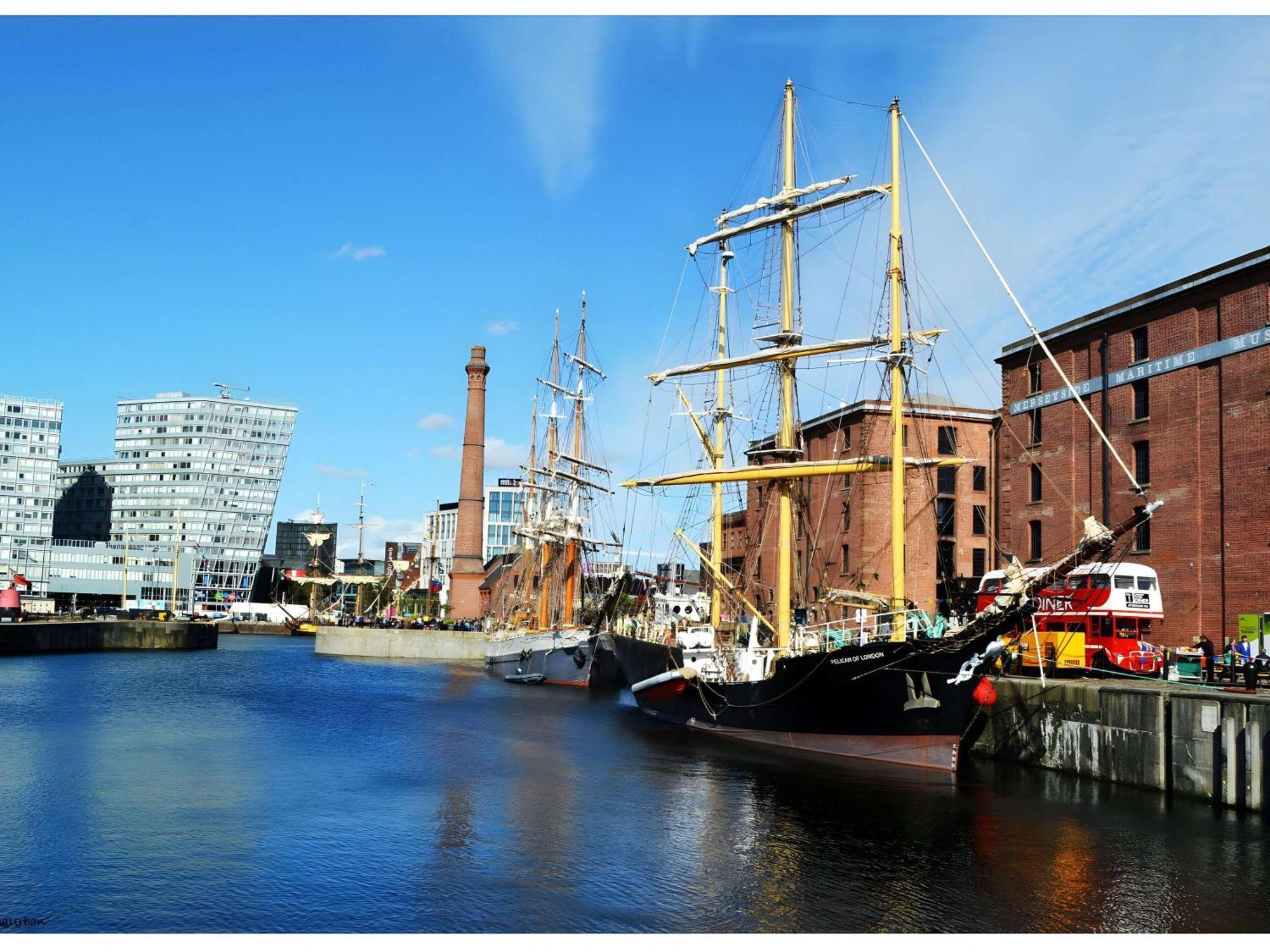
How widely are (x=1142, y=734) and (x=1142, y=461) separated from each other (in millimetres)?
19622

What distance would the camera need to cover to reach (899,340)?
37312 millimetres

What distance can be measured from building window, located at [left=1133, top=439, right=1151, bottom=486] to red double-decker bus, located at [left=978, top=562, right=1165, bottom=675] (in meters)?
6.59

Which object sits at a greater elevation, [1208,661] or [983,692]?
[1208,661]

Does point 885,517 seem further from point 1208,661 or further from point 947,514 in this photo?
point 1208,661

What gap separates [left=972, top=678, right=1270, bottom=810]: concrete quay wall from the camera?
25.9 metres

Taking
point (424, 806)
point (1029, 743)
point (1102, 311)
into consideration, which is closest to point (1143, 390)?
point (1102, 311)

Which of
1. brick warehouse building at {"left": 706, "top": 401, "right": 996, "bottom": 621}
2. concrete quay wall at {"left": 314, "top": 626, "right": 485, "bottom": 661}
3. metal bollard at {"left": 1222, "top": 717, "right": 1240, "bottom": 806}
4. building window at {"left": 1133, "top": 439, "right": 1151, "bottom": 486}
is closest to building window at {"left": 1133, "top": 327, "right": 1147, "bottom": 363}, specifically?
building window at {"left": 1133, "top": 439, "right": 1151, "bottom": 486}

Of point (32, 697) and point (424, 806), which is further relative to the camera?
point (32, 697)

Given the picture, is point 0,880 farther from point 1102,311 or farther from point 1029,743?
point 1102,311

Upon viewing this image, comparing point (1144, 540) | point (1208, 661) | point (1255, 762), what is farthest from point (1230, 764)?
point (1144, 540)

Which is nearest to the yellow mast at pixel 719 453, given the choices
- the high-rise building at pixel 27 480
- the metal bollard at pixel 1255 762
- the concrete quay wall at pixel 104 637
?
the metal bollard at pixel 1255 762

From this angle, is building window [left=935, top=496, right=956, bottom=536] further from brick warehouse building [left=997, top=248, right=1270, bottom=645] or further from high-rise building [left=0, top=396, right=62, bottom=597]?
high-rise building [left=0, top=396, right=62, bottom=597]

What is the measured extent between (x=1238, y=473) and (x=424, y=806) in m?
32.6

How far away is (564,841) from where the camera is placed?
23719 mm
